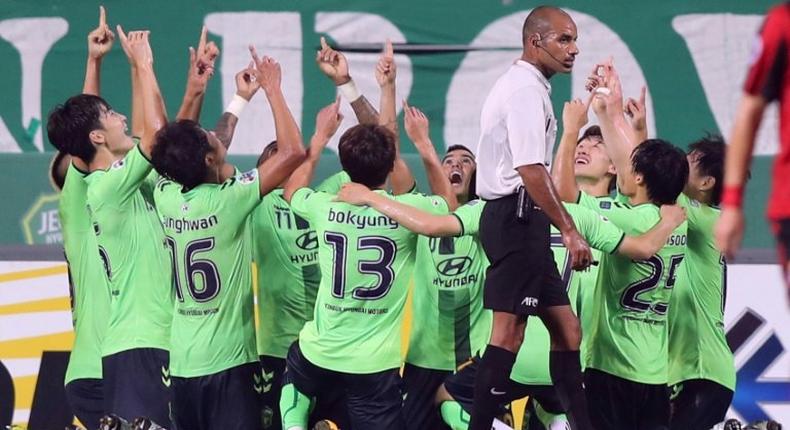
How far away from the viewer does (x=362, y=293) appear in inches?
303

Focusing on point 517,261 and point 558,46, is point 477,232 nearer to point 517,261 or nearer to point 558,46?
point 517,261

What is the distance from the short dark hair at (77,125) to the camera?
7.98m

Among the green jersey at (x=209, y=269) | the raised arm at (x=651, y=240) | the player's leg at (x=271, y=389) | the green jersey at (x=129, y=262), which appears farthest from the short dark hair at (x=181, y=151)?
the raised arm at (x=651, y=240)

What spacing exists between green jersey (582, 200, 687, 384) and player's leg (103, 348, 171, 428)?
7.22 ft

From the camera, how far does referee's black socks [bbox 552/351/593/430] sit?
7.35 metres

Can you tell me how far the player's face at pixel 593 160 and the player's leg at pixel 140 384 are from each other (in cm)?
250

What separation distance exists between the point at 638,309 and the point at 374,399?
1.39 metres

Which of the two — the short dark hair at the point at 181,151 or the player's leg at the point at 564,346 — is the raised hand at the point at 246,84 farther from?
the player's leg at the point at 564,346

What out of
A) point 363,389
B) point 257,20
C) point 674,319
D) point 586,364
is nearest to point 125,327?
point 363,389

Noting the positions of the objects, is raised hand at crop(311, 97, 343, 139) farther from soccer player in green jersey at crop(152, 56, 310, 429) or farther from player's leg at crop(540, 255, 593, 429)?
player's leg at crop(540, 255, 593, 429)

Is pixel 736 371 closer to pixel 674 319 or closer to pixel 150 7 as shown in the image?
pixel 674 319

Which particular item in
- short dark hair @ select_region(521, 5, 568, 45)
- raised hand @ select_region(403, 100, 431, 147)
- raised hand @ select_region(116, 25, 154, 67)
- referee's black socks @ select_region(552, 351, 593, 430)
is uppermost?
short dark hair @ select_region(521, 5, 568, 45)

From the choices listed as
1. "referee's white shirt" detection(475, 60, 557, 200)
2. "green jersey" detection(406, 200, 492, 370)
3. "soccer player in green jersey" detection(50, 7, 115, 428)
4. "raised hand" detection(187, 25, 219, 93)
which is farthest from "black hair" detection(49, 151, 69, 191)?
"referee's white shirt" detection(475, 60, 557, 200)

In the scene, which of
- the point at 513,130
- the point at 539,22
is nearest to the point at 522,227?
the point at 513,130
